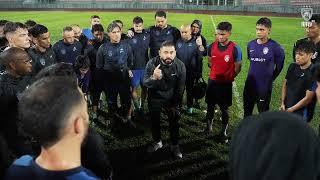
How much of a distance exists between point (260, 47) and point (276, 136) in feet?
18.1

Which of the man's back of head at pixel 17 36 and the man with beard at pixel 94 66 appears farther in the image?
the man with beard at pixel 94 66

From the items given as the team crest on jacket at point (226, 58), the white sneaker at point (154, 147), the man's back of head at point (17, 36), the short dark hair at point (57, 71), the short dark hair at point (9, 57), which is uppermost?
the man's back of head at point (17, 36)

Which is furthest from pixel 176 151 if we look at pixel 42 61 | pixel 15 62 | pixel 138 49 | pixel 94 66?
pixel 138 49

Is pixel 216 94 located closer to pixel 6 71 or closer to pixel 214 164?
pixel 214 164

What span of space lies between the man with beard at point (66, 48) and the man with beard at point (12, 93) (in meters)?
3.62

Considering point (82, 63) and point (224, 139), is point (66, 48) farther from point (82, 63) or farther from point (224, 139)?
point (224, 139)

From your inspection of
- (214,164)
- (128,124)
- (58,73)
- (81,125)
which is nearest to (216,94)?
(214,164)

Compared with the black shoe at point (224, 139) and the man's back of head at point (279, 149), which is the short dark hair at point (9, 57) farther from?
the black shoe at point (224, 139)

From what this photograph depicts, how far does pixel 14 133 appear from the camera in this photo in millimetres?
4168

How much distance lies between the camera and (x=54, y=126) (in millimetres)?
2146

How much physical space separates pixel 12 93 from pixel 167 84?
2757mm

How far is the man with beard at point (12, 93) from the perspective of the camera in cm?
413

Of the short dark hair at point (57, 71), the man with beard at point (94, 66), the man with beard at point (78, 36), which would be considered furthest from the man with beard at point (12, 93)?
the man with beard at point (78, 36)

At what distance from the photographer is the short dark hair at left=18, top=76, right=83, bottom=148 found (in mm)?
2139
